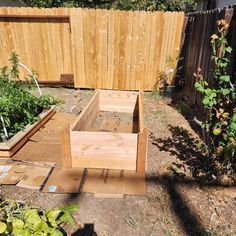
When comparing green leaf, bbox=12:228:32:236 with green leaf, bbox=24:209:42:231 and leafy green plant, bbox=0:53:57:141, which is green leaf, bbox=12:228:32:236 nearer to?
green leaf, bbox=24:209:42:231

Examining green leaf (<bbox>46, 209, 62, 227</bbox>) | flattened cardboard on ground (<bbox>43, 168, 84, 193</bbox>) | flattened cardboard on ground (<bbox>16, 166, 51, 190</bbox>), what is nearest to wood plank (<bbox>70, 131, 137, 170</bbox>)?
flattened cardboard on ground (<bbox>43, 168, 84, 193</bbox>)

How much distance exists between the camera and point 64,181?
2891 mm

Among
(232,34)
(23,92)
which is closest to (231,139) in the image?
(232,34)

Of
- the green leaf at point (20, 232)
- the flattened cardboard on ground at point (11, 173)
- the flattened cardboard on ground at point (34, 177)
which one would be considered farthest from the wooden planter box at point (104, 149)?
the green leaf at point (20, 232)

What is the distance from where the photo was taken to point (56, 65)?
22.1 feet

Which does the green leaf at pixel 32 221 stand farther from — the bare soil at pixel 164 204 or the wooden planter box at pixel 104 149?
the wooden planter box at pixel 104 149

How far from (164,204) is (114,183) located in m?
0.60

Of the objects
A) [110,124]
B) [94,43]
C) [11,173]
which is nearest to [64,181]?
[11,173]

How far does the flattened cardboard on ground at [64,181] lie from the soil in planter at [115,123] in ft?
4.56

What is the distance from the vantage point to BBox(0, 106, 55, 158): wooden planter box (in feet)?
11.1

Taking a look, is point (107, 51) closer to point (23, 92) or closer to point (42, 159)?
point (23, 92)

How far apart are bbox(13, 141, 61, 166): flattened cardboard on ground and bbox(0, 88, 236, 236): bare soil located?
0.60 meters

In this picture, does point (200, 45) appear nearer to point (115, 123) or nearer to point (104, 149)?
point (115, 123)

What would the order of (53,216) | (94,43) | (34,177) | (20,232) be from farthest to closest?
(94,43) < (34,177) < (53,216) < (20,232)
